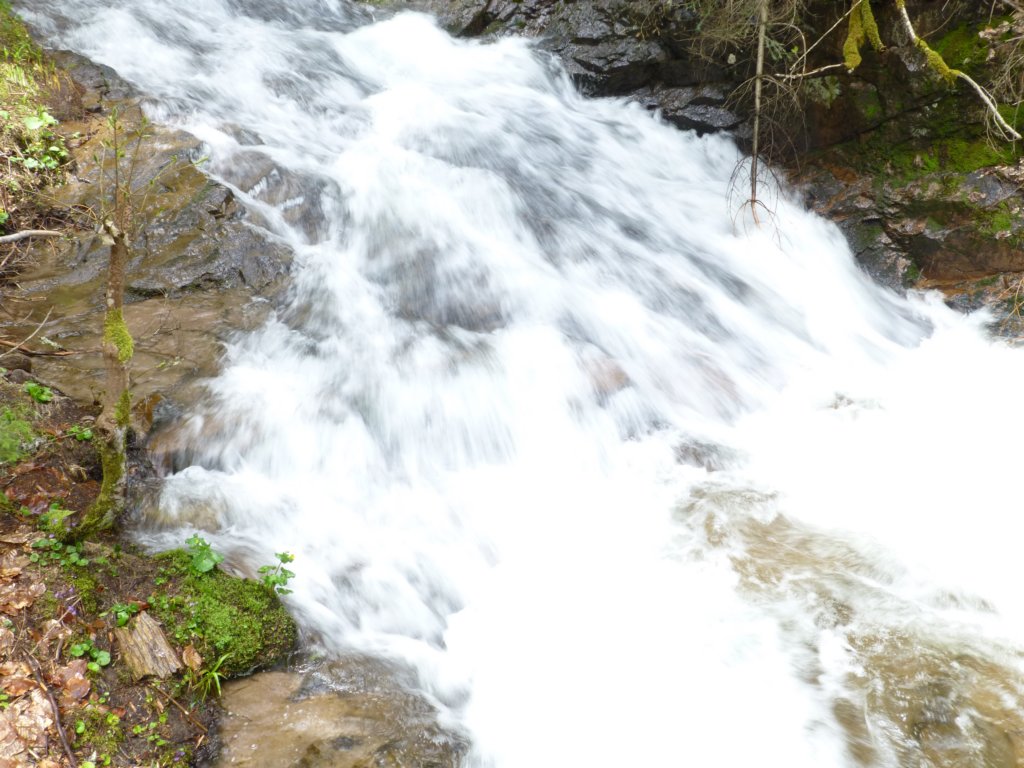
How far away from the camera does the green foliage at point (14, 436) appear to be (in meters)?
3.15

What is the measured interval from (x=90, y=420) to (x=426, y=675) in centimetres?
225

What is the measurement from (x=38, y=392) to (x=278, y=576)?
65.6 inches

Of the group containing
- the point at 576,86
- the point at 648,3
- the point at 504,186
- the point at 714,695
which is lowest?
the point at 714,695

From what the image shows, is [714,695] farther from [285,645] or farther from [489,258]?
[489,258]

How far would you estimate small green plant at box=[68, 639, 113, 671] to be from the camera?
2.63 meters

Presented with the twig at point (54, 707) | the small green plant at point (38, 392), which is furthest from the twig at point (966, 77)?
the twig at point (54, 707)

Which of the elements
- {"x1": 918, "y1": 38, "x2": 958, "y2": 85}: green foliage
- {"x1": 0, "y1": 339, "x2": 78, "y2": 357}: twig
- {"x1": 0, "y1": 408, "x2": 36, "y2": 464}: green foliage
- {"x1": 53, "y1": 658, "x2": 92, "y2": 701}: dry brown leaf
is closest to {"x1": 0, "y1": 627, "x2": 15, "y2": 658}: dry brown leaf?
{"x1": 53, "y1": 658, "x2": 92, "y2": 701}: dry brown leaf

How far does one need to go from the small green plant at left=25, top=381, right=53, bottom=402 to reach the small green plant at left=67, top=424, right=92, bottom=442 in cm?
24

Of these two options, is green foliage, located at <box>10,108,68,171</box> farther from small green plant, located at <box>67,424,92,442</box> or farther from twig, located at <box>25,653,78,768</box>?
twig, located at <box>25,653,78,768</box>

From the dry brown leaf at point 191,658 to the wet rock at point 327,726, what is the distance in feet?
0.52

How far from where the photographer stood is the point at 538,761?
3016 mm

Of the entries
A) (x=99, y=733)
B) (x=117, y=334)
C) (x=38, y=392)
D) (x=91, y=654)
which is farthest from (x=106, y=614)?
(x=38, y=392)

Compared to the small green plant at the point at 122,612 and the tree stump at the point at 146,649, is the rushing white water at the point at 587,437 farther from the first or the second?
the small green plant at the point at 122,612

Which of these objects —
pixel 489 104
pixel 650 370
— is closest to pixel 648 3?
pixel 489 104
